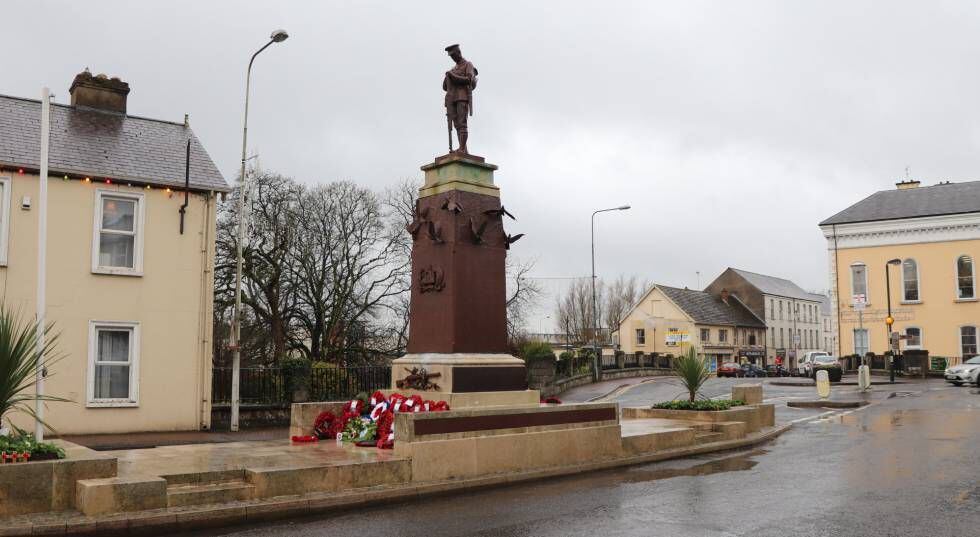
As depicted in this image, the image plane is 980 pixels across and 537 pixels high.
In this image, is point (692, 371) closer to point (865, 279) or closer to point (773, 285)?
point (865, 279)

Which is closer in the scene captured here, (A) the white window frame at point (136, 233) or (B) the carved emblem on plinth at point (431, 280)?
(B) the carved emblem on plinth at point (431, 280)

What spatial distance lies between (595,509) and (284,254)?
33061 millimetres

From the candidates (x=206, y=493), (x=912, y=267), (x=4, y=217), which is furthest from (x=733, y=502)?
(x=912, y=267)

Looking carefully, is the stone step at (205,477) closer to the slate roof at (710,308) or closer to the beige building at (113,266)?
the beige building at (113,266)

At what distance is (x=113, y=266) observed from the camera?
65.8 feet

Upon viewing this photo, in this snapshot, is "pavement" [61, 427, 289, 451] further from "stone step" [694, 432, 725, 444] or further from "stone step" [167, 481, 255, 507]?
"stone step" [694, 432, 725, 444]

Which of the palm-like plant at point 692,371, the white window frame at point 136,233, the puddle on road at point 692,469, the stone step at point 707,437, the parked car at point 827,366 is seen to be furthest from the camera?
the parked car at point 827,366

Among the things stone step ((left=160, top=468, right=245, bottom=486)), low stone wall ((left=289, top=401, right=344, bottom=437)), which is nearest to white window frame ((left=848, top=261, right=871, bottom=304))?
low stone wall ((left=289, top=401, right=344, bottom=437))

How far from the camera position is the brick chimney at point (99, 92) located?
22.8 m

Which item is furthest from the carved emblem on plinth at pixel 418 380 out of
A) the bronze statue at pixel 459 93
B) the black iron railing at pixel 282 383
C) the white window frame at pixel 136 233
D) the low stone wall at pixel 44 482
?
the black iron railing at pixel 282 383

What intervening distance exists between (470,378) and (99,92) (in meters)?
16.5

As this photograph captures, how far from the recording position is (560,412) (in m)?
12.6

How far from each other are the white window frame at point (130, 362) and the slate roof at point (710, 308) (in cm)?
6451

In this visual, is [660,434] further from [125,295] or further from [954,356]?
[954,356]
